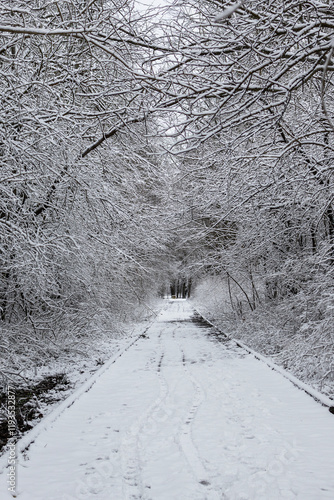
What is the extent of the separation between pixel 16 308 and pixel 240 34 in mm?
6880

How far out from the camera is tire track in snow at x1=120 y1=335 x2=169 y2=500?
339 centimetres

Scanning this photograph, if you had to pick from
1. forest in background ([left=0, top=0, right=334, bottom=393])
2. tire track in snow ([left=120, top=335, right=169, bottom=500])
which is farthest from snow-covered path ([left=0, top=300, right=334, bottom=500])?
forest in background ([left=0, top=0, right=334, bottom=393])

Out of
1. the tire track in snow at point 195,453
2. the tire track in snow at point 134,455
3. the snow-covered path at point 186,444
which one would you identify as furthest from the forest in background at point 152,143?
the tire track in snow at point 195,453

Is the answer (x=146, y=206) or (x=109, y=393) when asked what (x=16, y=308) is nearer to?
(x=109, y=393)

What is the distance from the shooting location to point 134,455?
13.4 ft

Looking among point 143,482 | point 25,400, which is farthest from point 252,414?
point 25,400

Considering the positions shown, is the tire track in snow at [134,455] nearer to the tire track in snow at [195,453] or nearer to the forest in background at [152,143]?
the tire track in snow at [195,453]

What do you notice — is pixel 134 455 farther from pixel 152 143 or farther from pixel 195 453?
pixel 152 143

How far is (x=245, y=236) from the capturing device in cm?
1031

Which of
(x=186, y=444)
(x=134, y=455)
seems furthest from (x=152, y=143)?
(x=134, y=455)

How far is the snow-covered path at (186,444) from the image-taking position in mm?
3414

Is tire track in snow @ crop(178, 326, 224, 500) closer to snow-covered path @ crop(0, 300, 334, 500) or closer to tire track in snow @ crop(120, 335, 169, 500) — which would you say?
snow-covered path @ crop(0, 300, 334, 500)

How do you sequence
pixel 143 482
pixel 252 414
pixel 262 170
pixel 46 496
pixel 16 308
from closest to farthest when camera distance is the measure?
pixel 46 496, pixel 143 482, pixel 252 414, pixel 262 170, pixel 16 308

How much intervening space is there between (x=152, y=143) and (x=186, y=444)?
14.5 ft
